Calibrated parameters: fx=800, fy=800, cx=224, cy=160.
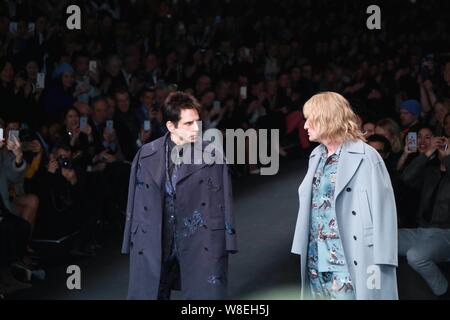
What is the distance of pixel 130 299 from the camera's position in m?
3.98

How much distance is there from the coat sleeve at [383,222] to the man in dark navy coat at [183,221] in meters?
0.73

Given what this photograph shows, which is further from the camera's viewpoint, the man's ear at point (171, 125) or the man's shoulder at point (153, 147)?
the man's shoulder at point (153, 147)

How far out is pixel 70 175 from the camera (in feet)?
20.5

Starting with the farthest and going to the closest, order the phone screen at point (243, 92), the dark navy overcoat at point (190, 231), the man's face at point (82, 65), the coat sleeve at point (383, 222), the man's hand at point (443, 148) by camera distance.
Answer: the phone screen at point (243, 92), the man's face at point (82, 65), the man's hand at point (443, 148), the dark navy overcoat at point (190, 231), the coat sleeve at point (383, 222)

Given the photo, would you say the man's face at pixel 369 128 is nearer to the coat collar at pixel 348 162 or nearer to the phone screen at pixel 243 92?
the phone screen at pixel 243 92

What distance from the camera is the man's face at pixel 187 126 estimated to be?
3.84 meters

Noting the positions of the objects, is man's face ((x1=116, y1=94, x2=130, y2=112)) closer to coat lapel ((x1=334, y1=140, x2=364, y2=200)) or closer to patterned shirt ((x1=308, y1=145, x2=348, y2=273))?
patterned shirt ((x1=308, y1=145, x2=348, y2=273))

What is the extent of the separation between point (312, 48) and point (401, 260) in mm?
7343

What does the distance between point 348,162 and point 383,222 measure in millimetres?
307

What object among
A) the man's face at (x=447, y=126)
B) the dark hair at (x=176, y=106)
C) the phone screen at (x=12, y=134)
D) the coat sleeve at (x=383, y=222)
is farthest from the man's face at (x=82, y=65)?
the coat sleeve at (x=383, y=222)

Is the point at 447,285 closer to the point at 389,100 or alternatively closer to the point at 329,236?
the point at 329,236

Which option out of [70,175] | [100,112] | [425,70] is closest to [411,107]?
[100,112]

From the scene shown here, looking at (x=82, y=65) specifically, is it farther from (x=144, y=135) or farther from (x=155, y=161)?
(x=155, y=161)

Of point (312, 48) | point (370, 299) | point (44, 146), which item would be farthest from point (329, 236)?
point (312, 48)
